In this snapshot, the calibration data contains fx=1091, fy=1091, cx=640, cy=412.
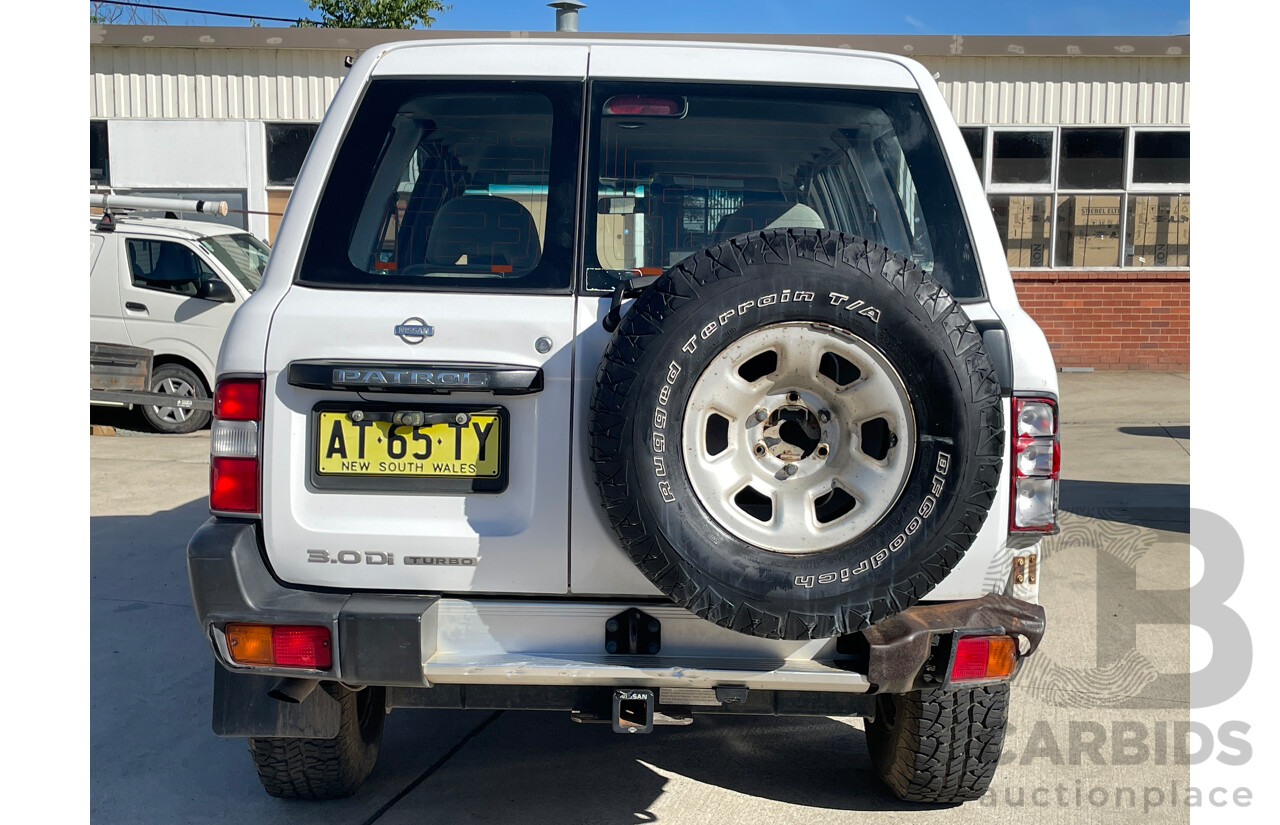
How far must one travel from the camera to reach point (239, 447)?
8.89ft

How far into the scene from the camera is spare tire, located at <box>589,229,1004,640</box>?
2.46 metres

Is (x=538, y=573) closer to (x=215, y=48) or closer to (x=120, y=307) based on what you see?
(x=120, y=307)

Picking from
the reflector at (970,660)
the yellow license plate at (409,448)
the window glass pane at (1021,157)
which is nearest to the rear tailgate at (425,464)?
the yellow license plate at (409,448)

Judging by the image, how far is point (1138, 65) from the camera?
1417 cm

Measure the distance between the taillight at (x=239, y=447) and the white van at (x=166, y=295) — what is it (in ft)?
25.4

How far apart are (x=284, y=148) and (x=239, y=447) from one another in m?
12.6

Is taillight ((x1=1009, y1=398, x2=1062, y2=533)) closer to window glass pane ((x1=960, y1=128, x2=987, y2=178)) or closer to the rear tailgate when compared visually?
the rear tailgate

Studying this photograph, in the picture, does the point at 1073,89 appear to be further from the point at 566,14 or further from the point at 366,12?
the point at 366,12

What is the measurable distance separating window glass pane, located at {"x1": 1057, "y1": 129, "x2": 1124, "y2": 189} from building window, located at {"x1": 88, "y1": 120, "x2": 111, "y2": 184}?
1243cm

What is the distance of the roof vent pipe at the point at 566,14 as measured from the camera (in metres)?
10.3

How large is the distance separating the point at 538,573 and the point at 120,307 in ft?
28.7

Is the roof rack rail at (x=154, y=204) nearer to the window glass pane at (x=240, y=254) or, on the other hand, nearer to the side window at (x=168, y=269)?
the window glass pane at (x=240, y=254)

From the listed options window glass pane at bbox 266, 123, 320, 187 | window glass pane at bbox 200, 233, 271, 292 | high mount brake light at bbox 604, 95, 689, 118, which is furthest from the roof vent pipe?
high mount brake light at bbox 604, 95, 689, 118

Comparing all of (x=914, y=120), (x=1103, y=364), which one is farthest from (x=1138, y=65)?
(x=914, y=120)
